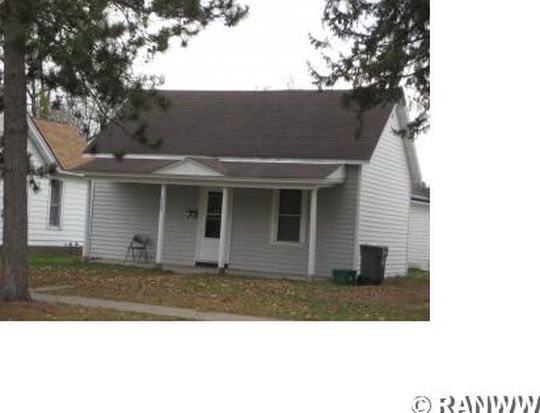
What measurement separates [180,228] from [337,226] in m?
4.29

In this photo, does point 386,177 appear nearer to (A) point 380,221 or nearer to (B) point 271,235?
(A) point 380,221

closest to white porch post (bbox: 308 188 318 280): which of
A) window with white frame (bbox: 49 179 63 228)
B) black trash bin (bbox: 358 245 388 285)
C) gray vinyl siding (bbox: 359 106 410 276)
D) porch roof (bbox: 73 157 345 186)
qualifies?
porch roof (bbox: 73 157 345 186)

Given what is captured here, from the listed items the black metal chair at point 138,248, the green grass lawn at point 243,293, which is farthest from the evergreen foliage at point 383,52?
the black metal chair at point 138,248

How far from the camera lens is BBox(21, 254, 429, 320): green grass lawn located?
12.1 metres

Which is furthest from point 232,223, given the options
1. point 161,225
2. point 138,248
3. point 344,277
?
point 344,277

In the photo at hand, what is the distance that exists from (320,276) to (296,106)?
516cm

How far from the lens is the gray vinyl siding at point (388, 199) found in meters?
19.6

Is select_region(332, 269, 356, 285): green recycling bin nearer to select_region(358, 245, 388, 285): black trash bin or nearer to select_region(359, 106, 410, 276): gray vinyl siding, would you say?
select_region(358, 245, 388, 285): black trash bin

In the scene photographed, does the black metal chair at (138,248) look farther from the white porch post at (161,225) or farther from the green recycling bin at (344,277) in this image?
the green recycling bin at (344,277)

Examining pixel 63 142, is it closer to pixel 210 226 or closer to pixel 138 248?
pixel 138 248

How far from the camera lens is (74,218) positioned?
25.4 metres

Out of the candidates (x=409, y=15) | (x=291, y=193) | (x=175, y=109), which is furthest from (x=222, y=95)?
(x=409, y=15)

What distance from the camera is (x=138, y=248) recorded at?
68.0ft

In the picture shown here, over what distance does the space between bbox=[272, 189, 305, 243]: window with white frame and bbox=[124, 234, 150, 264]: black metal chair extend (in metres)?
3.66
